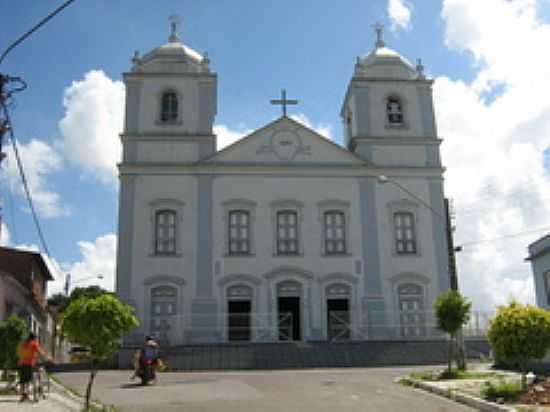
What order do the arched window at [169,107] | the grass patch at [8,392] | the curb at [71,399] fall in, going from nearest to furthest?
the curb at [71,399] → the grass patch at [8,392] → the arched window at [169,107]

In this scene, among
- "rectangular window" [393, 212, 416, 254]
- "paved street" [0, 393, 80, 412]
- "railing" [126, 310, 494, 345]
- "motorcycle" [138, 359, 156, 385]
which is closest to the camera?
"paved street" [0, 393, 80, 412]

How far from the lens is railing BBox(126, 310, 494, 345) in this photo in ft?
86.6

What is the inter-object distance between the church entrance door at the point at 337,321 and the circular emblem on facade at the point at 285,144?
6.75m

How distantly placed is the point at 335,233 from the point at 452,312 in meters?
10.2

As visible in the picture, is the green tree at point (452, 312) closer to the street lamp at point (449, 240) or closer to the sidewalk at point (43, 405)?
the street lamp at point (449, 240)

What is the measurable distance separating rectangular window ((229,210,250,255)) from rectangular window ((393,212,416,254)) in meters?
6.48

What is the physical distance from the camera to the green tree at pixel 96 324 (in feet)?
36.9

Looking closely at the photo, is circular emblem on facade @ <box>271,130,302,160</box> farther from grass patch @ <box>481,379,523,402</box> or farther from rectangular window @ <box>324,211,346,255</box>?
grass patch @ <box>481,379,523,402</box>

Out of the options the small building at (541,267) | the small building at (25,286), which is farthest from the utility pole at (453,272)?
the small building at (25,286)

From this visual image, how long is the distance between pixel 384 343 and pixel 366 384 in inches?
377

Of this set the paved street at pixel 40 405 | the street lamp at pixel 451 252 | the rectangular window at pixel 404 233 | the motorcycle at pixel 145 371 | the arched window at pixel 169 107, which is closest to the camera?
the paved street at pixel 40 405

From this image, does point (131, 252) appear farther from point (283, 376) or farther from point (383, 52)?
point (383, 52)

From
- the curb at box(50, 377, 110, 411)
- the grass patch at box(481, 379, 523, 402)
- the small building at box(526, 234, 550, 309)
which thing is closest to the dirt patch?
the grass patch at box(481, 379, 523, 402)

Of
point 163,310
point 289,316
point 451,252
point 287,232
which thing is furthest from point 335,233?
point 163,310
